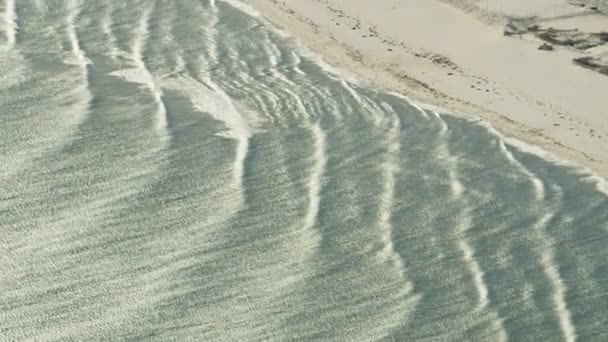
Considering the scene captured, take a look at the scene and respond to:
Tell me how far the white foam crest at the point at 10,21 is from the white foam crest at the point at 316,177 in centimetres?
396

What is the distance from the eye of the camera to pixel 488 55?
12.9 meters

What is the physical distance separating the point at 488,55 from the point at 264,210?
189 inches

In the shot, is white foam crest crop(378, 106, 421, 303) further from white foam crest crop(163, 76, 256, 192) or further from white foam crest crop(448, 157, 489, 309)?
white foam crest crop(163, 76, 256, 192)

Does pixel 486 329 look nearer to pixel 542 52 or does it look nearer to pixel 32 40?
pixel 542 52

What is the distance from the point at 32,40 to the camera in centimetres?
1266

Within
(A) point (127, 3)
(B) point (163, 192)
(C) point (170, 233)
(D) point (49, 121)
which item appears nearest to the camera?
(C) point (170, 233)

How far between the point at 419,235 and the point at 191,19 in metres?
6.07

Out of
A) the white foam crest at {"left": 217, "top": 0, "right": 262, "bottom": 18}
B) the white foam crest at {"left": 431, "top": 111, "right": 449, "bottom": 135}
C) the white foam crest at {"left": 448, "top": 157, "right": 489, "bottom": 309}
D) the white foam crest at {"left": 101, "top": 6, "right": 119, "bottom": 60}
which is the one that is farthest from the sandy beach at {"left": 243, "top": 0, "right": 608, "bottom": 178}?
the white foam crest at {"left": 101, "top": 6, "right": 119, "bottom": 60}

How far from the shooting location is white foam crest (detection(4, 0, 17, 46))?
41.6ft

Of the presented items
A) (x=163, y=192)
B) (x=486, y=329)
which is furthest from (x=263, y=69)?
(x=486, y=329)

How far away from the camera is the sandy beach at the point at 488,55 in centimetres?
1126

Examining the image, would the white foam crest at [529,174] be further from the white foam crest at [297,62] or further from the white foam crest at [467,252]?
the white foam crest at [297,62]

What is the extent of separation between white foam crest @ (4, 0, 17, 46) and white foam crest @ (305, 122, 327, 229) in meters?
3.96

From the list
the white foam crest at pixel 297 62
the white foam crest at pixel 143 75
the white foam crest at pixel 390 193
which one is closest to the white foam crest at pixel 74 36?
the white foam crest at pixel 143 75
